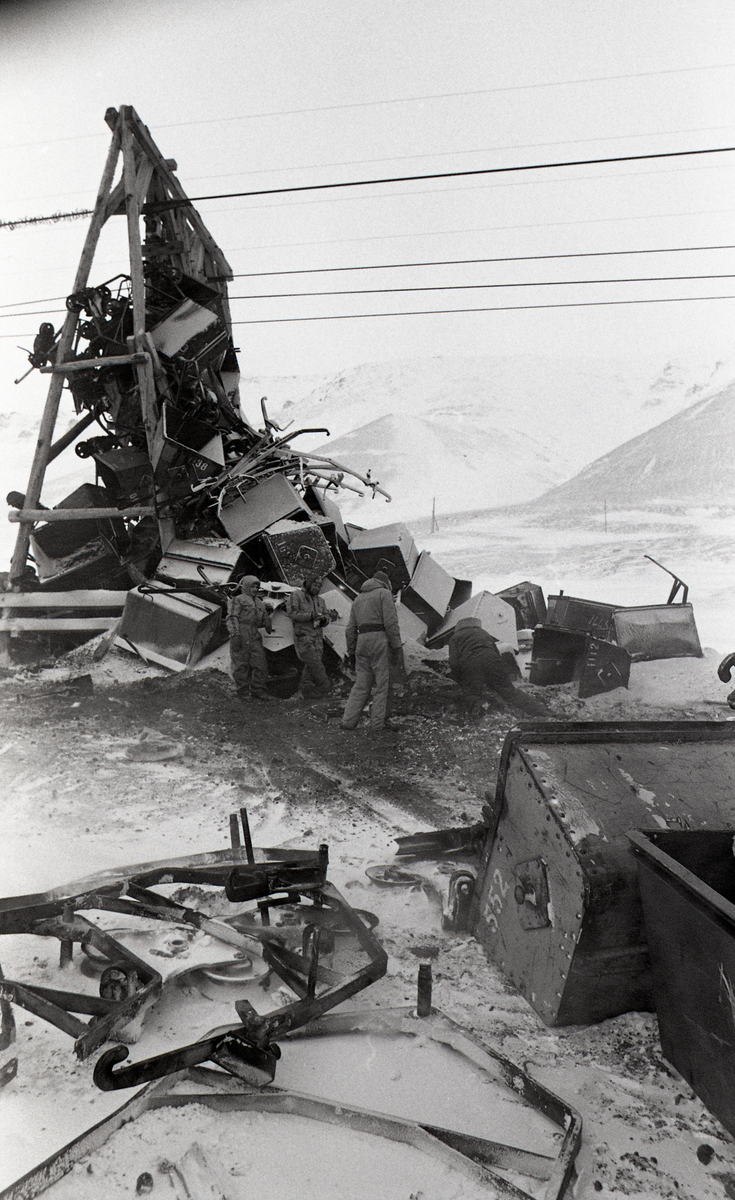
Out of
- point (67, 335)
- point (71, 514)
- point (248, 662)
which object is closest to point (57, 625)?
point (71, 514)

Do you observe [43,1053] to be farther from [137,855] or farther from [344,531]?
[344,531]

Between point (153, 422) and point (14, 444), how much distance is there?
78615 millimetres

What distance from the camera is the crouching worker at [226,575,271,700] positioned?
8.42 metres

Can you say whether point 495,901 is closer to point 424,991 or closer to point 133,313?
point 424,991

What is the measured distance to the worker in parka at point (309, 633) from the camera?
27.8 feet

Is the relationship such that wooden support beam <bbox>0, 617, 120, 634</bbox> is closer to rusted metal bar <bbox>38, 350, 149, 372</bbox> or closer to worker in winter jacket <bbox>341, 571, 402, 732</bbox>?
rusted metal bar <bbox>38, 350, 149, 372</bbox>

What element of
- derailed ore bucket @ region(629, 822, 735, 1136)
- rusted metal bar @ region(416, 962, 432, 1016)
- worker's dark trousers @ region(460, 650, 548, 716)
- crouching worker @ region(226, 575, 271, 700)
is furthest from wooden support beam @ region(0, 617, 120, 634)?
derailed ore bucket @ region(629, 822, 735, 1136)

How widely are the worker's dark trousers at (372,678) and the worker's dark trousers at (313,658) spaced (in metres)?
1.16

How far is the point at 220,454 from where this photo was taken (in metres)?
10.3

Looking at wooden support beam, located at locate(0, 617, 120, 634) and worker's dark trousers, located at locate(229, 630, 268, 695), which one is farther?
wooden support beam, located at locate(0, 617, 120, 634)

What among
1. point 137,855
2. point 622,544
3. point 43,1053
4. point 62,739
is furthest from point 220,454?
point 622,544

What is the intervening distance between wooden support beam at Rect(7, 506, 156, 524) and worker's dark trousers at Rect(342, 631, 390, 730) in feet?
12.6

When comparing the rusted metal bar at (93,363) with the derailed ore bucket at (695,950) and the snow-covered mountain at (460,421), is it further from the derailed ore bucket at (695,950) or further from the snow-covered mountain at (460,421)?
the snow-covered mountain at (460,421)

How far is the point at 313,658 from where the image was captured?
8.61m
